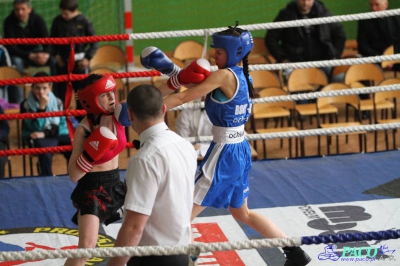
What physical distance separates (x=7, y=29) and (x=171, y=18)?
2700 mm

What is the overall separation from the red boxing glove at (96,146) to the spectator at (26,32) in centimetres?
502

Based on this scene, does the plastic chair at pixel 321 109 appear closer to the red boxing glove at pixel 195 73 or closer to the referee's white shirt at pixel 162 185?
the red boxing glove at pixel 195 73

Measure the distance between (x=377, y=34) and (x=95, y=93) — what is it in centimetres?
558

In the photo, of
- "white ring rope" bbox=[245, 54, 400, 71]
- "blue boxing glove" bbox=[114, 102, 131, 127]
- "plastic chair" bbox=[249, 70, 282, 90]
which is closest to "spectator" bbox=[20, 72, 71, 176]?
"white ring rope" bbox=[245, 54, 400, 71]

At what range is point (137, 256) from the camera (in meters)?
2.87

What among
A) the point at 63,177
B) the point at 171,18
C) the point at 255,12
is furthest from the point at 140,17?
the point at 63,177

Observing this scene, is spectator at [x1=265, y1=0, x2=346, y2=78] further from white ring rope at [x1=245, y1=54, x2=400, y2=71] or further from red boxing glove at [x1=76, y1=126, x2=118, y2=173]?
red boxing glove at [x1=76, y1=126, x2=118, y2=173]

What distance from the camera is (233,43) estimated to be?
3.75m

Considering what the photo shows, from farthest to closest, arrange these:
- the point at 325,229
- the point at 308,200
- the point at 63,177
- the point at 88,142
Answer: the point at 63,177, the point at 308,200, the point at 325,229, the point at 88,142

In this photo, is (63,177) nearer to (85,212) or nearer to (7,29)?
(85,212)

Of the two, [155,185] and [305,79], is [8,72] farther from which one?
[155,185]

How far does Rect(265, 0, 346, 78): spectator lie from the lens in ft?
26.1

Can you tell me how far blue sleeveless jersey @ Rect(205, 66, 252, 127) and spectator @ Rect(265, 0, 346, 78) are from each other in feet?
14.0

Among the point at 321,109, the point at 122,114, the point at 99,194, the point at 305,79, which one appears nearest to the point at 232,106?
the point at 122,114
